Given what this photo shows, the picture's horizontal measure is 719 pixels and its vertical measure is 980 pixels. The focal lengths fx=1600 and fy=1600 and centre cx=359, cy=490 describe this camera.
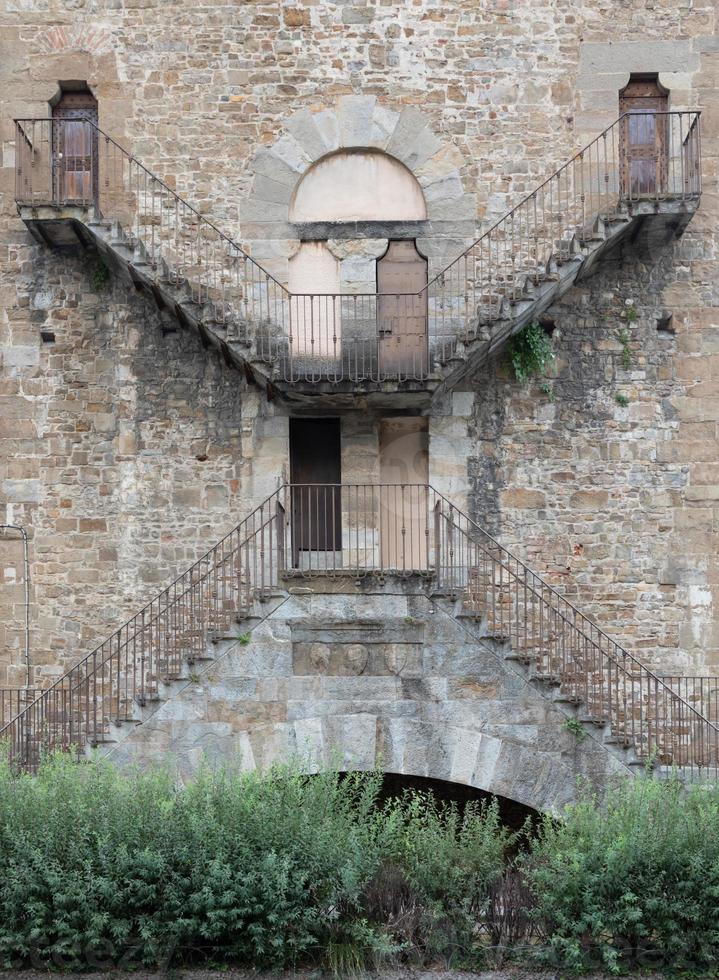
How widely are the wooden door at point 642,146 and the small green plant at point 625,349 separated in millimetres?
1885

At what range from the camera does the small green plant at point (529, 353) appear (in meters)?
21.3

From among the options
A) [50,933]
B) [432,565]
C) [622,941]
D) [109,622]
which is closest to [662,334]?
[432,565]

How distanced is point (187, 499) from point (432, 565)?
3.38 m

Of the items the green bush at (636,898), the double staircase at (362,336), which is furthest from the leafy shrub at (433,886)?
the double staircase at (362,336)

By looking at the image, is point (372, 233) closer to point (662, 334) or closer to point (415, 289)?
point (415, 289)

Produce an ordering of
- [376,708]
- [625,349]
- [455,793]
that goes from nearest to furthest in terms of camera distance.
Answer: [376,708] → [455,793] → [625,349]

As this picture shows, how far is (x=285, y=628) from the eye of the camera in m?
18.4

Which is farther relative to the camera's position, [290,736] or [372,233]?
[372,233]

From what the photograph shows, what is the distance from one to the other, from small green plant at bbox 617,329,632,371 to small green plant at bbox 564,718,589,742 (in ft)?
18.4

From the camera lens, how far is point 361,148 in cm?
2162

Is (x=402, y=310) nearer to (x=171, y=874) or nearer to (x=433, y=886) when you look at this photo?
(x=433, y=886)

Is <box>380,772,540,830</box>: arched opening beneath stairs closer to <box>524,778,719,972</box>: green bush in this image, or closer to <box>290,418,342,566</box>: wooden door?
<box>290,418,342,566</box>: wooden door

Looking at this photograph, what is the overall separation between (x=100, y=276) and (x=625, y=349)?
716 centimetres

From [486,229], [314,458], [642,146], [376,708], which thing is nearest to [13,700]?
[314,458]
